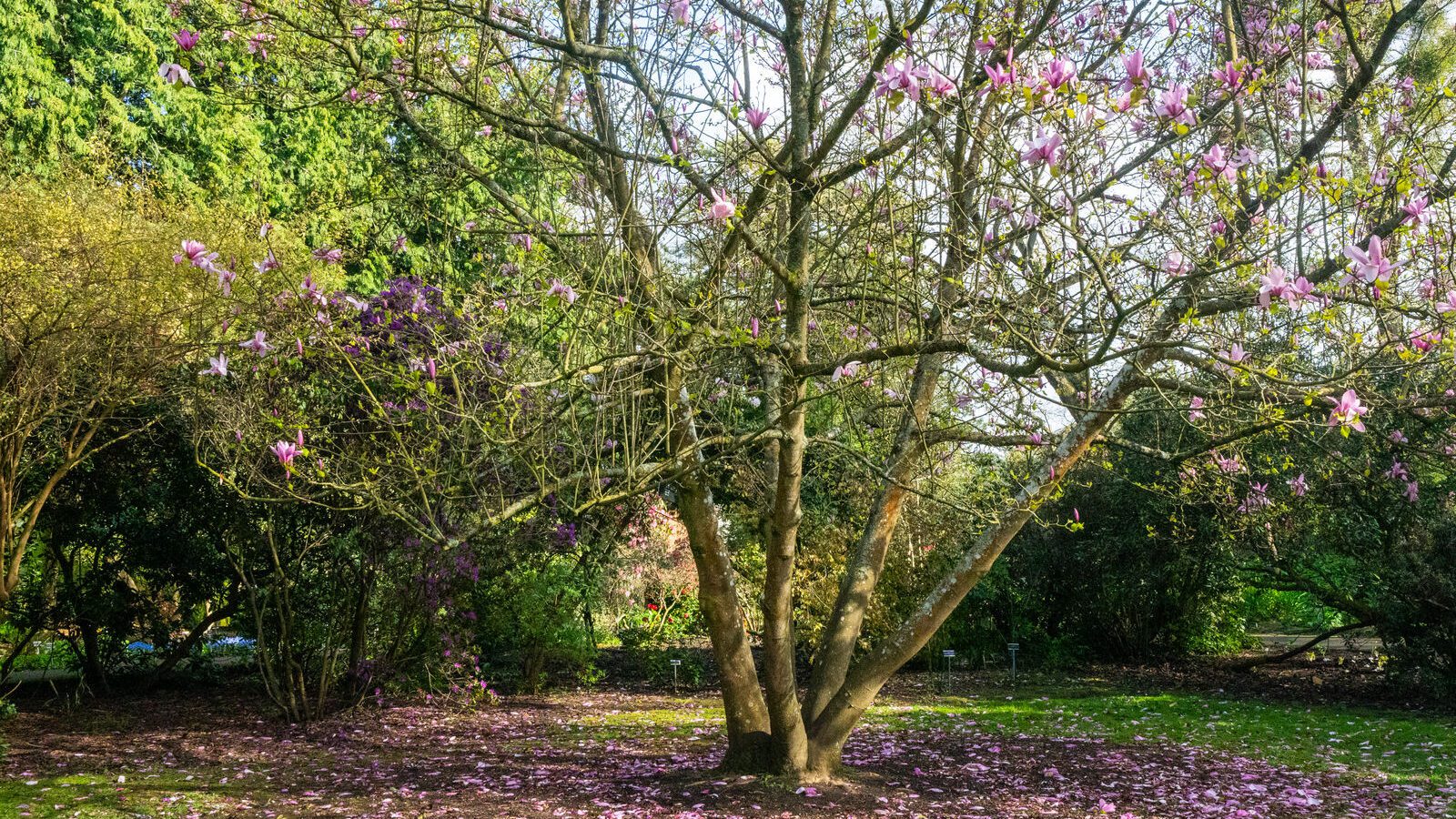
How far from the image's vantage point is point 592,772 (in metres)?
6.15

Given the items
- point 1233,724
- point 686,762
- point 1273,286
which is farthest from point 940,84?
point 1233,724

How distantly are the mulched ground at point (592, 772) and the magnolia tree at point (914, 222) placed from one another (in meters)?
0.61

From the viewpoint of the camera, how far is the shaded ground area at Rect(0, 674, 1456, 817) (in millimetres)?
5289

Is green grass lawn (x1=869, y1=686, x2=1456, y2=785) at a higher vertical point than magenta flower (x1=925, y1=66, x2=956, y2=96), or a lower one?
lower

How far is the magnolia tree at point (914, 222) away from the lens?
12.3ft

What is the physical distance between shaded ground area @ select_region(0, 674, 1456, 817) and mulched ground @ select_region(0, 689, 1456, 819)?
0.07 ft

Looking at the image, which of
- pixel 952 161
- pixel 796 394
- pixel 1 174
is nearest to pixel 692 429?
pixel 796 394

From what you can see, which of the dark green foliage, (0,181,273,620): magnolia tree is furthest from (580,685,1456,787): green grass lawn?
(0,181,273,620): magnolia tree

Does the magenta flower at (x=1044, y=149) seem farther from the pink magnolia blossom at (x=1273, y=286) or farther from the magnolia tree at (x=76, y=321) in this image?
the magnolia tree at (x=76, y=321)

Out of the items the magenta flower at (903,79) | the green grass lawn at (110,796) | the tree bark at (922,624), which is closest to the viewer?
the magenta flower at (903,79)

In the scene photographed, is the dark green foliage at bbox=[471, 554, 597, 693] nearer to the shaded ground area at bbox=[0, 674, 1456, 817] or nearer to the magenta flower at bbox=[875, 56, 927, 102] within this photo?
the shaded ground area at bbox=[0, 674, 1456, 817]

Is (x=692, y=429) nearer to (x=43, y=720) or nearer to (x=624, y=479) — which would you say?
(x=624, y=479)

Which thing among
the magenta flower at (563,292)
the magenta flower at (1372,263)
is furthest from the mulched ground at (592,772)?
the magenta flower at (1372,263)

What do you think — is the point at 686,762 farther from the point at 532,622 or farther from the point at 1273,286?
the point at 1273,286
